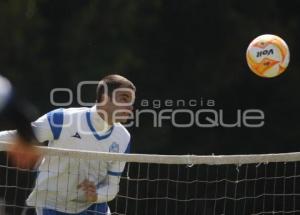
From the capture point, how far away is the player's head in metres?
4.84

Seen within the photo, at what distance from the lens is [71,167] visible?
500 cm

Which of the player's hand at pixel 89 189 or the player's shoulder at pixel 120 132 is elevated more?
the player's shoulder at pixel 120 132

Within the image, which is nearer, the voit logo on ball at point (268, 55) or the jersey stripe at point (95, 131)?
the jersey stripe at point (95, 131)

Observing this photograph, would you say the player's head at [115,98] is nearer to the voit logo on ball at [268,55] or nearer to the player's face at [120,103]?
the player's face at [120,103]

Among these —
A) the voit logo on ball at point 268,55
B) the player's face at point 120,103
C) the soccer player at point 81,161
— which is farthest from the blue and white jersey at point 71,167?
the voit logo on ball at point 268,55

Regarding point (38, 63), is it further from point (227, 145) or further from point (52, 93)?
point (227, 145)

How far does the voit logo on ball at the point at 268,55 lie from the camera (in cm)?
683

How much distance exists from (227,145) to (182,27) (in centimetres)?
179

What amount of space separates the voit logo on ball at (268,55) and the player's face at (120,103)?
7.39ft

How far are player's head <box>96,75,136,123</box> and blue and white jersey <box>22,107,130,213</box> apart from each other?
0.08 meters

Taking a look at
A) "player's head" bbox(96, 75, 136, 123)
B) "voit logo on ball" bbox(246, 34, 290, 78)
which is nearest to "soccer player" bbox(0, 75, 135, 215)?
"player's head" bbox(96, 75, 136, 123)

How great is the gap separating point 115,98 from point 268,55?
7.75ft

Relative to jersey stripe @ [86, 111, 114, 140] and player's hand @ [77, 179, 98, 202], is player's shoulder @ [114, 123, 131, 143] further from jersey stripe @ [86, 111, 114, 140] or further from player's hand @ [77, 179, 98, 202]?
player's hand @ [77, 179, 98, 202]

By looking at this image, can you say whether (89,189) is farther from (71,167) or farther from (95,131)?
(95,131)
